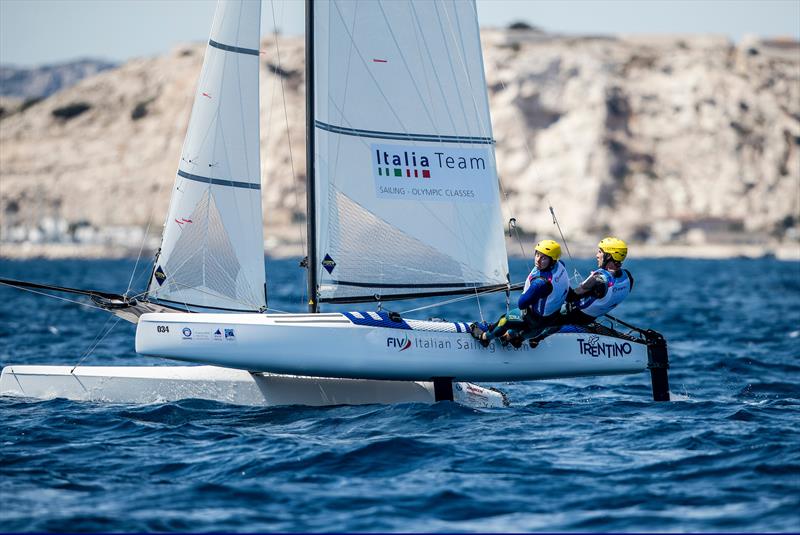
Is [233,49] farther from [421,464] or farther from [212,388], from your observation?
[421,464]

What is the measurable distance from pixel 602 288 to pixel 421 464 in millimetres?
3178

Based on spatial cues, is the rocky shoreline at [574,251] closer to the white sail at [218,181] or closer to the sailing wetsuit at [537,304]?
the sailing wetsuit at [537,304]

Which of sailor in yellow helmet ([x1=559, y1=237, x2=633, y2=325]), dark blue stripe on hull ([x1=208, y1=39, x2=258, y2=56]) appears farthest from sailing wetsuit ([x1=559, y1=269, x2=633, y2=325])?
dark blue stripe on hull ([x1=208, y1=39, x2=258, y2=56])

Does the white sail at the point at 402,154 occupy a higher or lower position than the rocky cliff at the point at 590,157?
lower

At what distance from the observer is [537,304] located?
10.0 m

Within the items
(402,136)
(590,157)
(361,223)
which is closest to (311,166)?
(361,223)

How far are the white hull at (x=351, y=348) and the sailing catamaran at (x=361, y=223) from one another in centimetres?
1

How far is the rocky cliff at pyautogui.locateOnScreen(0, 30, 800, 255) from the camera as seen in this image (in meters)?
76.8

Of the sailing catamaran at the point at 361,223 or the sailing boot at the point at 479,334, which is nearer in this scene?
the sailing catamaran at the point at 361,223

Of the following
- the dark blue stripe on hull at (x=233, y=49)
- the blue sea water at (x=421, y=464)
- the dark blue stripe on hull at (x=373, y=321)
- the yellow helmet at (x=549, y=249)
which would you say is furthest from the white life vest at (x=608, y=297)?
the dark blue stripe on hull at (x=233, y=49)

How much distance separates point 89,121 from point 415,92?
81537 millimetres

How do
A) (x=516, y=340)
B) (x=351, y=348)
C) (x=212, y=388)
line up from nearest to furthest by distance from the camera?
1. (x=351, y=348)
2. (x=516, y=340)
3. (x=212, y=388)

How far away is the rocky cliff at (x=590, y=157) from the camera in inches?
3022

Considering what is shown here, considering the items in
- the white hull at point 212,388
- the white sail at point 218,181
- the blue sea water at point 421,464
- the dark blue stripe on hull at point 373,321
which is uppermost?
the white sail at point 218,181
